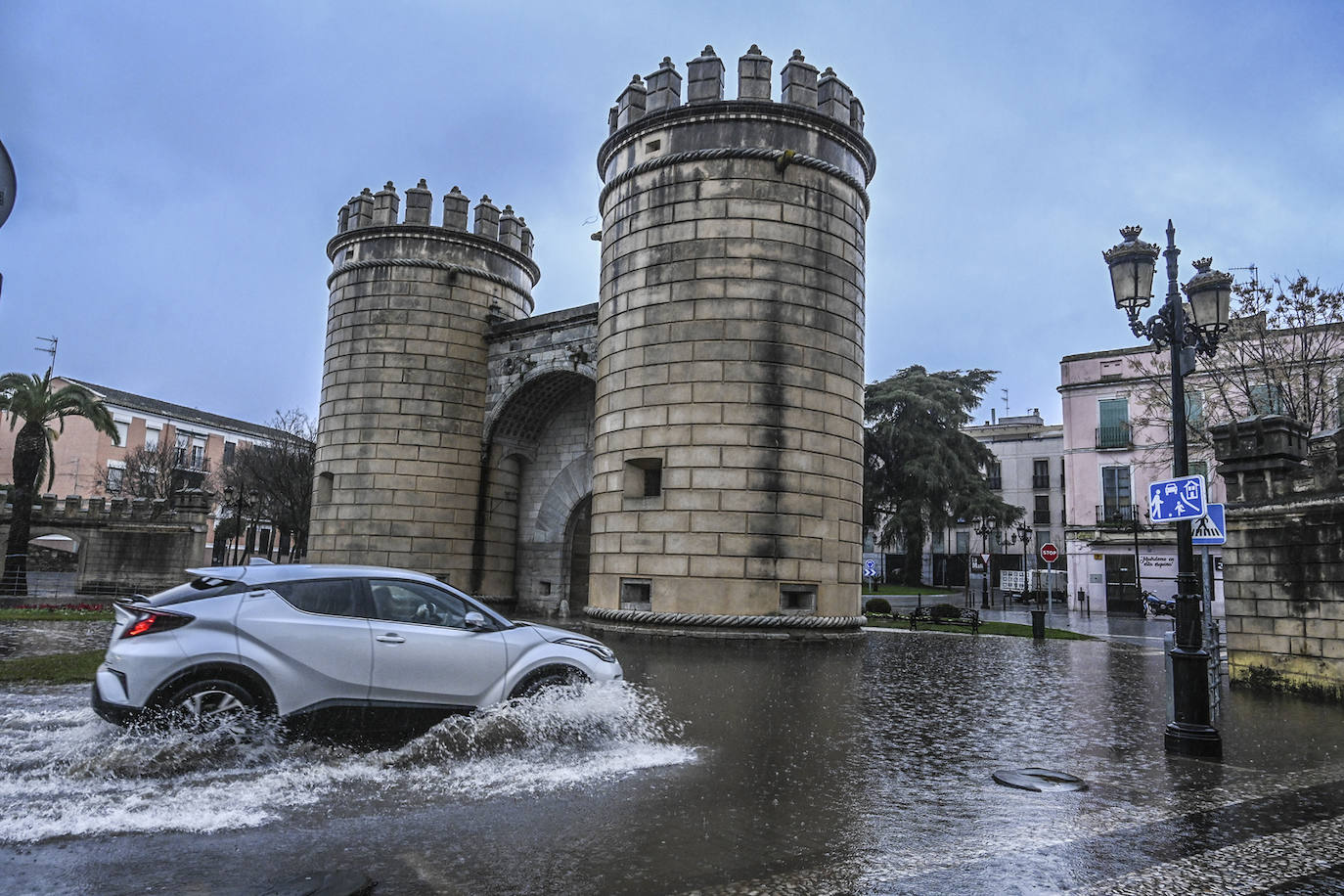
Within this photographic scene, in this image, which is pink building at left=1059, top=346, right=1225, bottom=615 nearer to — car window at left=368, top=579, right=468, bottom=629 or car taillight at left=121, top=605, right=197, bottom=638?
car window at left=368, top=579, right=468, bottom=629

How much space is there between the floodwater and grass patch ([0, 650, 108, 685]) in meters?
0.62

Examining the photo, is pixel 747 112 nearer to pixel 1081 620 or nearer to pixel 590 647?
pixel 590 647

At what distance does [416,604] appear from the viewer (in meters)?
6.40

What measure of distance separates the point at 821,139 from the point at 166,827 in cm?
1531

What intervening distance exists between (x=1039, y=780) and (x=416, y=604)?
441 centimetres

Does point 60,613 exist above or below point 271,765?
below

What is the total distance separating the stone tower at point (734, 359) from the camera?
14.9 metres

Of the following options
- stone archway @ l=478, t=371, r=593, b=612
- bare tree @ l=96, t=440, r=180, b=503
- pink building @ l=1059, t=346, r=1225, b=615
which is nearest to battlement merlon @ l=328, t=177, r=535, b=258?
stone archway @ l=478, t=371, r=593, b=612

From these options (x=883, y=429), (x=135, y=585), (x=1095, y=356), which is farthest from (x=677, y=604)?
(x=1095, y=356)

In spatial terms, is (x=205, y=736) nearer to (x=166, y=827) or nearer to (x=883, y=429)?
(x=166, y=827)

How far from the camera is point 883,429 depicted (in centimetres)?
3875

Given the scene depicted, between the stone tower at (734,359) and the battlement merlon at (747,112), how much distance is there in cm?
4

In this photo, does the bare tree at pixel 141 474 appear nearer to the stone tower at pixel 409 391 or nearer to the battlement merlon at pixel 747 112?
the stone tower at pixel 409 391

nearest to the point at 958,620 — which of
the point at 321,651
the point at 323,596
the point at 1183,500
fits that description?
the point at 1183,500
